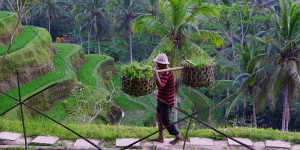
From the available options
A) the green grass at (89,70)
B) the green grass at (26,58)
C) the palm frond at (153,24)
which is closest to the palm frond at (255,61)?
the palm frond at (153,24)

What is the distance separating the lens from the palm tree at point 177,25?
1049 cm

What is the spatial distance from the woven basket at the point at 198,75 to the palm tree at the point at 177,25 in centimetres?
595

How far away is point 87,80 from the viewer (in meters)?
18.4

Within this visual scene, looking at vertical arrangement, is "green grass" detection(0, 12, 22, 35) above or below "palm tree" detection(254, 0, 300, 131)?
above

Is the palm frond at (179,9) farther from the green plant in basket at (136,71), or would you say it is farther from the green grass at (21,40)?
the green grass at (21,40)

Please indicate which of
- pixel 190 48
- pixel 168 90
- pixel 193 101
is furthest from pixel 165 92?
pixel 193 101

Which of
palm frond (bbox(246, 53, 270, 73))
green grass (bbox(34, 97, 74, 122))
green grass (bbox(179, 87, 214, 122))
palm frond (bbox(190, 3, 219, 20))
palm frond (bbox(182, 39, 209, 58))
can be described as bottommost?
green grass (bbox(179, 87, 214, 122))

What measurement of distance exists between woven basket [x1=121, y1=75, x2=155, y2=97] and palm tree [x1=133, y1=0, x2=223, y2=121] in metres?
6.64

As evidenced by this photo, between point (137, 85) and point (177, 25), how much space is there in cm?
717

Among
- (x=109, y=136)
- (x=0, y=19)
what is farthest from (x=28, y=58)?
(x=109, y=136)

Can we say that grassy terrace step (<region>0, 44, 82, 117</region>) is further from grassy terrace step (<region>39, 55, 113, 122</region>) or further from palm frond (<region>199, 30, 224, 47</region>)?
palm frond (<region>199, 30, 224, 47</region>)

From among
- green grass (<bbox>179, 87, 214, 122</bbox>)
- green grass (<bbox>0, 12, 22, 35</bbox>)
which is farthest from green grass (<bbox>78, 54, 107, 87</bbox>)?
green grass (<bbox>179, 87, 214, 122</bbox>)

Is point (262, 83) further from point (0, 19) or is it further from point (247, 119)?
point (0, 19)

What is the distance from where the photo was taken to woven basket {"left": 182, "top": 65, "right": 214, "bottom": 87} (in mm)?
4551
